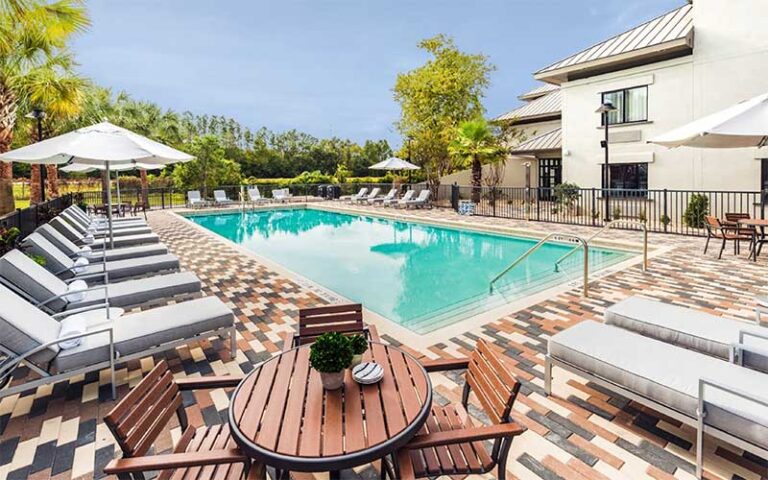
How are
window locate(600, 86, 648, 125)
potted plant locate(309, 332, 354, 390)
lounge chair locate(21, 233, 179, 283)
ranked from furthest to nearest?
window locate(600, 86, 648, 125)
lounge chair locate(21, 233, 179, 283)
potted plant locate(309, 332, 354, 390)

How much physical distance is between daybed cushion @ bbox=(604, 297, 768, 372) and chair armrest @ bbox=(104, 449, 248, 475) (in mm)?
3459

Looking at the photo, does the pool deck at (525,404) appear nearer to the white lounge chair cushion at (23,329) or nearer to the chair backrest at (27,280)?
the white lounge chair cushion at (23,329)

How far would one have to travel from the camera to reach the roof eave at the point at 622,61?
13189mm

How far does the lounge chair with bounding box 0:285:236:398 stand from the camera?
2992 mm

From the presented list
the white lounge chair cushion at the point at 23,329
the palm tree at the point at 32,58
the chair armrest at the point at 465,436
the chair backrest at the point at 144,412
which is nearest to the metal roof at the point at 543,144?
the palm tree at the point at 32,58

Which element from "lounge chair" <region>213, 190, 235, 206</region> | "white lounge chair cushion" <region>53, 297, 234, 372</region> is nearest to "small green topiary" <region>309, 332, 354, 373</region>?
"white lounge chair cushion" <region>53, 297, 234, 372</region>

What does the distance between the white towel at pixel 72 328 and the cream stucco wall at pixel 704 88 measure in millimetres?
16204

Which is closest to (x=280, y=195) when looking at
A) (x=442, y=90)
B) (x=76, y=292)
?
(x=442, y=90)

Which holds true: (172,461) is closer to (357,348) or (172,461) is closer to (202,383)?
(202,383)

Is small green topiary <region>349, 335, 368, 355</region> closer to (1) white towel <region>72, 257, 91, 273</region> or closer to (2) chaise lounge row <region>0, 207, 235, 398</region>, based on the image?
(2) chaise lounge row <region>0, 207, 235, 398</region>

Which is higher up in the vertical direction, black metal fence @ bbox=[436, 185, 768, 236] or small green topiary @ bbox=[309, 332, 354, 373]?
black metal fence @ bbox=[436, 185, 768, 236]

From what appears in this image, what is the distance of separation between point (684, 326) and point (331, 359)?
10.4 feet

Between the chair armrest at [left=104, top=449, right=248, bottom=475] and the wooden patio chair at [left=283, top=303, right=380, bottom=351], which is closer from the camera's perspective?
the chair armrest at [left=104, top=449, right=248, bottom=475]

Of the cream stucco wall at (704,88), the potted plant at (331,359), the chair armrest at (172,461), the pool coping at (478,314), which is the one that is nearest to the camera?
the chair armrest at (172,461)
